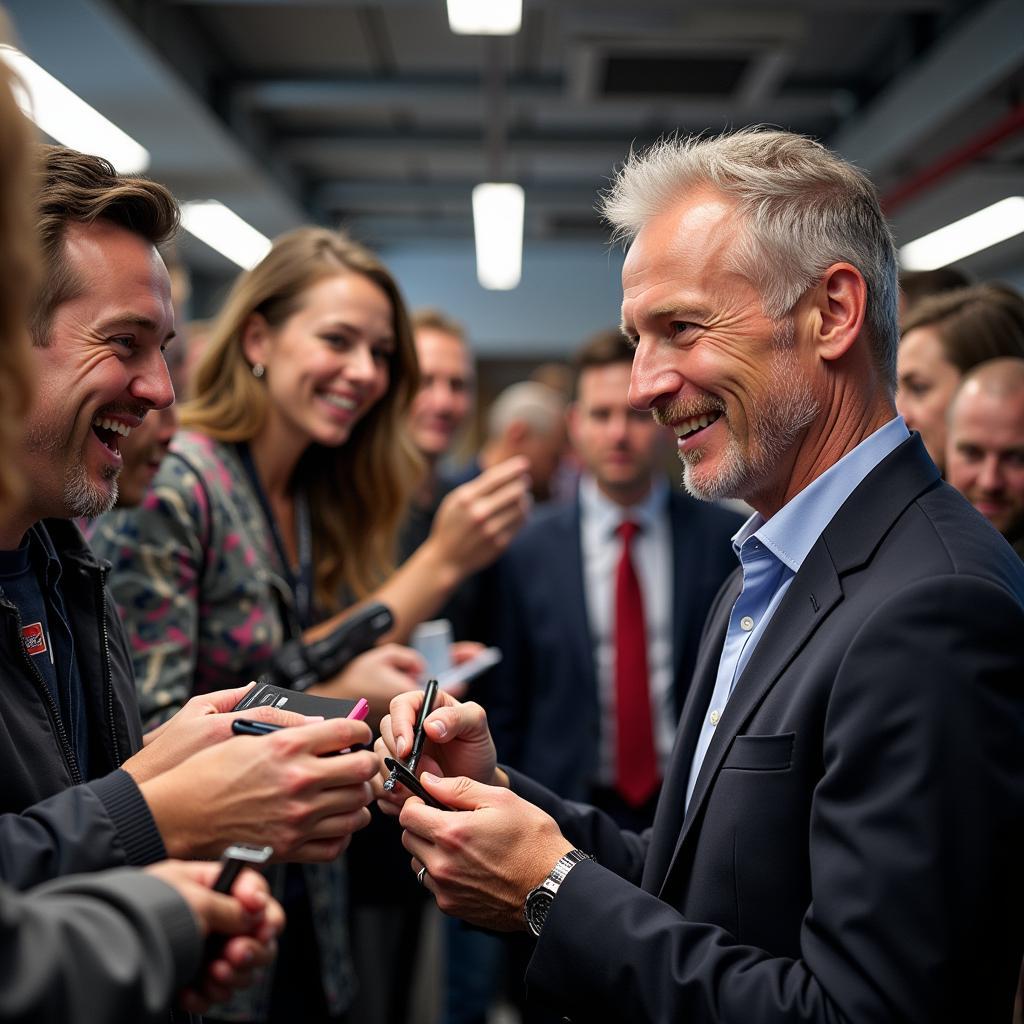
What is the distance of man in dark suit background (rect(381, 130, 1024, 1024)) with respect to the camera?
1078mm

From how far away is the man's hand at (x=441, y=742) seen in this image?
1479mm

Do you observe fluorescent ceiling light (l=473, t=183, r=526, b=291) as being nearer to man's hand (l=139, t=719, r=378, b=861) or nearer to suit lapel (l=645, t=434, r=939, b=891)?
suit lapel (l=645, t=434, r=939, b=891)

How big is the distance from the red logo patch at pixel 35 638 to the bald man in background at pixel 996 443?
173 centimetres

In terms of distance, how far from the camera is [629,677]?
9.79 ft

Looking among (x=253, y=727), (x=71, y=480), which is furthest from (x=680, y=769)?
(x=71, y=480)

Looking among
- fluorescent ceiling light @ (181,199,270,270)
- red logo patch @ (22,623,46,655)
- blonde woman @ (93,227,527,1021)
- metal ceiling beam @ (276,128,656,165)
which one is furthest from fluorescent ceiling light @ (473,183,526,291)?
red logo patch @ (22,623,46,655)

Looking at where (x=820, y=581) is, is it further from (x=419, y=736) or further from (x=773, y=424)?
(x=419, y=736)

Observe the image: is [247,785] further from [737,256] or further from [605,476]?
[605,476]

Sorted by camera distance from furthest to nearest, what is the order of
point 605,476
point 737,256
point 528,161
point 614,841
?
1. point 528,161
2. point 605,476
3. point 614,841
4. point 737,256

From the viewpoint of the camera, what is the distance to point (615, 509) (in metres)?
3.24

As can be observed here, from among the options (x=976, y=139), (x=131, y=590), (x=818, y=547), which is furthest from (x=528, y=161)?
(x=818, y=547)

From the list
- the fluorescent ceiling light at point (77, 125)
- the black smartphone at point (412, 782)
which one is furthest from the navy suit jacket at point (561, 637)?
the fluorescent ceiling light at point (77, 125)

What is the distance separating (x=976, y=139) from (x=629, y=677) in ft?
12.3

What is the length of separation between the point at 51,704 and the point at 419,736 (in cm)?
47
